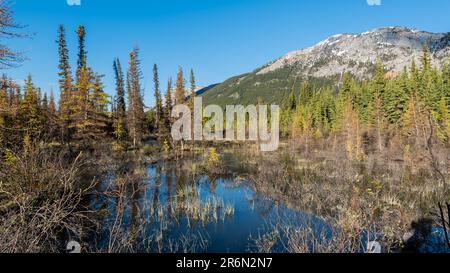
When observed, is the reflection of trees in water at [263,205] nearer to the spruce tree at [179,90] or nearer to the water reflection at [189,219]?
the water reflection at [189,219]

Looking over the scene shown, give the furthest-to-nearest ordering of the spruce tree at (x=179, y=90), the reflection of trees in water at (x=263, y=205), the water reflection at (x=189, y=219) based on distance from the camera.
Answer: the spruce tree at (x=179, y=90)
the reflection of trees in water at (x=263, y=205)
the water reflection at (x=189, y=219)

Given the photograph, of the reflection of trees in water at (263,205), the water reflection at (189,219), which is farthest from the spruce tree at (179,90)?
the reflection of trees in water at (263,205)

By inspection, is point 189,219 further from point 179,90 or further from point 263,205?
point 179,90

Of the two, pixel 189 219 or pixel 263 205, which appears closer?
pixel 189 219

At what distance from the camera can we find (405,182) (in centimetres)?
1881

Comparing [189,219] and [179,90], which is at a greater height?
[179,90]

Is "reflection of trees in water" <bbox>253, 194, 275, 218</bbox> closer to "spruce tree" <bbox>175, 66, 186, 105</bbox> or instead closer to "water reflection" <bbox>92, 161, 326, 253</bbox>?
"water reflection" <bbox>92, 161, 326, 253</bbox>

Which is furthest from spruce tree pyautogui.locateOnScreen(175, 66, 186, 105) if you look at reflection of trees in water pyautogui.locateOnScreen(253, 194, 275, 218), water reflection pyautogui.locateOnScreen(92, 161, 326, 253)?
reflection of trees in water pyautogui.locateOnScreen(253, 194, 275, 218)

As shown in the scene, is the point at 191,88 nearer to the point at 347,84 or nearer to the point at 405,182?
the point at 347,84

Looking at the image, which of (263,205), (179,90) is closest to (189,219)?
(263,205)

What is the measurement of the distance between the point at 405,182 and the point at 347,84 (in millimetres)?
44335

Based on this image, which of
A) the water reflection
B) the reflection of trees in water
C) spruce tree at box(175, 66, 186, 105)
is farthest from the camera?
spruce tree at box(175, 66, 186, 105)

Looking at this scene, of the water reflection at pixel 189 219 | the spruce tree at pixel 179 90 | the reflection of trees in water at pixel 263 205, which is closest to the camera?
the water reflection at pixel 189 219
